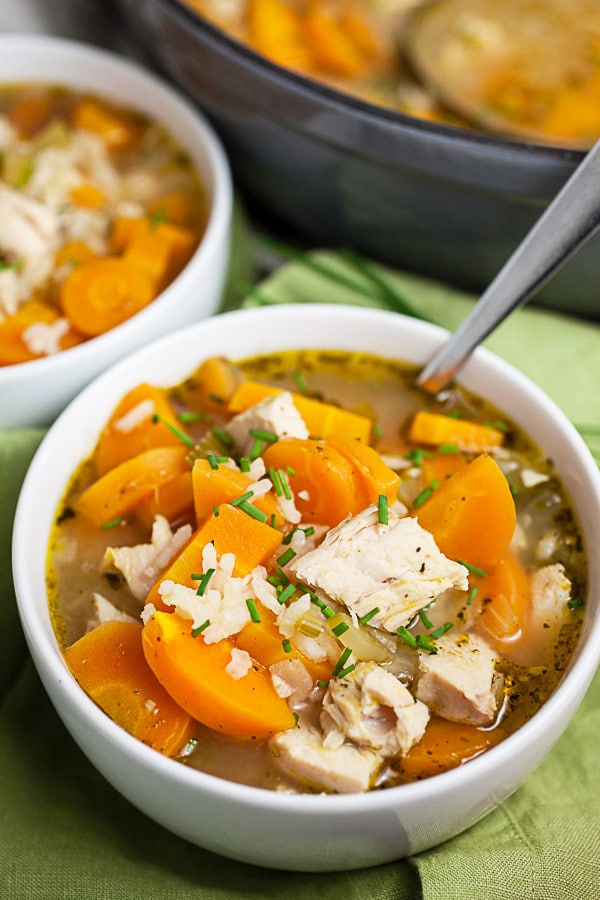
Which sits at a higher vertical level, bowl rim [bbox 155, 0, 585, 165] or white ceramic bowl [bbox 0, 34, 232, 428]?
bowl rim [bbox 155, 0, 585, 165]

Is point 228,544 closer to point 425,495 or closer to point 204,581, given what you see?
point 204,581

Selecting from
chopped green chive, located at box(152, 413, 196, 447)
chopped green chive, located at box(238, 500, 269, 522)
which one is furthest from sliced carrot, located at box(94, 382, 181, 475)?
chopped green chive, located at box(238, 500, 269, 522)

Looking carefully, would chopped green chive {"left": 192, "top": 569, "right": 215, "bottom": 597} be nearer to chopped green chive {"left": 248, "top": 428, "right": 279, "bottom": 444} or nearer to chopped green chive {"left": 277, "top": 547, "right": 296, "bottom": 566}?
chopped green chive {"left": 277, "top": 547, "right": 296, "bottom": 566}

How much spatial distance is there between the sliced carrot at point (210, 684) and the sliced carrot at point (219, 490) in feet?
0.79

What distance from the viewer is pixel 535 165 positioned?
2.02 meters

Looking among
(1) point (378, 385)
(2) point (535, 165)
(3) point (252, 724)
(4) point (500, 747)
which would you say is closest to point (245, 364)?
(1) point (378, 385)

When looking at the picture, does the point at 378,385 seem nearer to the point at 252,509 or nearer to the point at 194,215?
the point at 252,509

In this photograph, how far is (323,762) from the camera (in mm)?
1392

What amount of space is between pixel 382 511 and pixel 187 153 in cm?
150

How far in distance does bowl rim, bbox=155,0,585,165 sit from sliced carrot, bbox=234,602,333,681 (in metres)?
1.14

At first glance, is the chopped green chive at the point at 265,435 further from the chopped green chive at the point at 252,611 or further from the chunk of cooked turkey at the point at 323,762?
the chunk of cooked turkey at the point at 323,762

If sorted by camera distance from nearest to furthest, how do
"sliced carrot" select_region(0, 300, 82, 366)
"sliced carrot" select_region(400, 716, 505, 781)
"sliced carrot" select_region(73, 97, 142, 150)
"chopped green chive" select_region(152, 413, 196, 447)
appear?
"sliced carrot" select_region(400, 716, 505, 781), "chopped green chive" select_region(152, 413, 196, 447), "sliced carrot" select_region(0, 300, 82, 366), "sliced carrot" select_region(73, 97, 142, 150)

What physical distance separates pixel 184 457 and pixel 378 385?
1.51ft

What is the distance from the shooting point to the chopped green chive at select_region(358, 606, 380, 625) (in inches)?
58.4
